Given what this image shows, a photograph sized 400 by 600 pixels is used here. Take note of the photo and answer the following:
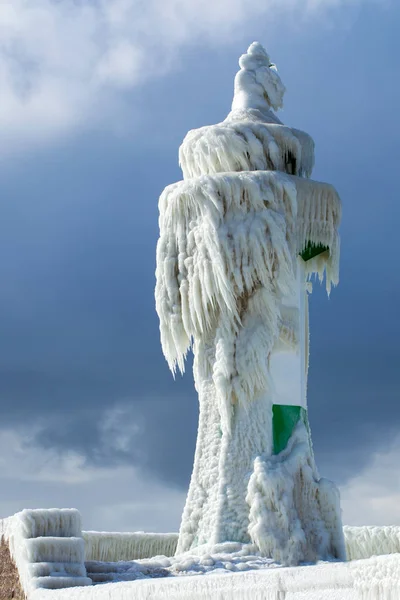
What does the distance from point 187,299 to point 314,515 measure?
3751 mm

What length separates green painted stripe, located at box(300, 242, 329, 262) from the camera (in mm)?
18462

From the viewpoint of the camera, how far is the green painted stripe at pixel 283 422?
17531 millimetres

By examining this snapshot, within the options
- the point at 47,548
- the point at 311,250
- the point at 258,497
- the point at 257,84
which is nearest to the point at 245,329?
the point at 311,250

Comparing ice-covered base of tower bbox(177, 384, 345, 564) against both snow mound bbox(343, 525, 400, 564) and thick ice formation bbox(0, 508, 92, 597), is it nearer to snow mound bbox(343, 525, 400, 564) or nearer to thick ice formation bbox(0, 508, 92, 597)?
thick ice formation bbox(0, 508, 92, 597)

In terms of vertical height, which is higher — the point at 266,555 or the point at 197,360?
the point at 197,360

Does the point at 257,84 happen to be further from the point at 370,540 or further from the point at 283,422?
the point at 370,540

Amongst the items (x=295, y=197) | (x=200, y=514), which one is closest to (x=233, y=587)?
(x=200, y=514)

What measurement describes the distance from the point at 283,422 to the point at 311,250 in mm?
2857

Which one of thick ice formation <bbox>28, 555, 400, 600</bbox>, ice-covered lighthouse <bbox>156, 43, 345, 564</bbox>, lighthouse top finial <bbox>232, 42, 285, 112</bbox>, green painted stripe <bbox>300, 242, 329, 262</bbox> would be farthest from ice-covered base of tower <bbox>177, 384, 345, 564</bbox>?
lighthouse top finial <bbox>232, 42, 285, 112</bbox>

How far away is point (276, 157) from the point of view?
18375 millimetres

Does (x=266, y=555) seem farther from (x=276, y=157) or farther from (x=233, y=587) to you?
(x=276, y=157)

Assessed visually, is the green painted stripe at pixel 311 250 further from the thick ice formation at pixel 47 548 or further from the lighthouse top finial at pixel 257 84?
the thick ice formation at pixel 47 548

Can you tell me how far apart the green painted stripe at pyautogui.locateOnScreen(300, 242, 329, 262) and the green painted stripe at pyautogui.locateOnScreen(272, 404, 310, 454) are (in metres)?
2.47

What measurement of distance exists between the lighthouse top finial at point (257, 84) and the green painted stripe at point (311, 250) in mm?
2518
